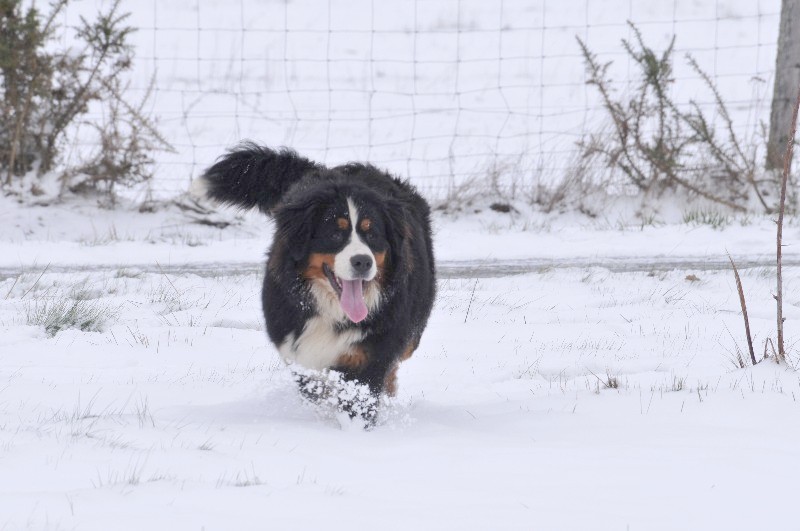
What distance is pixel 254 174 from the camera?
4.84 meters

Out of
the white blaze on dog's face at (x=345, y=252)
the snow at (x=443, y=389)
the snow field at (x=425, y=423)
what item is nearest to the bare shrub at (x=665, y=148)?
the snow at (x=443, y=389)

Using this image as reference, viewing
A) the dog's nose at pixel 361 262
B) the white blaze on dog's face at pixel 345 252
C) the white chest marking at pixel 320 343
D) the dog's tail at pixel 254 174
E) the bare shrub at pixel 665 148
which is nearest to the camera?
the dog's nose at pixel 361 262

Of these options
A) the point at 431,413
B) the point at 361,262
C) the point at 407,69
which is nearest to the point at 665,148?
the point at 431,413

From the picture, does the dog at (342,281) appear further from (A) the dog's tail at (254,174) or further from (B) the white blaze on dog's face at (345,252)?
(A) the dog's tail at (254,174)

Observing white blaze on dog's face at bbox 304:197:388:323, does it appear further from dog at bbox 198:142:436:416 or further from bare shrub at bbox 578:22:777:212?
bare shrub at bbox 578:22:777:212

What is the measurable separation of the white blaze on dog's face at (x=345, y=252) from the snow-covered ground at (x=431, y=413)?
0.48 metres

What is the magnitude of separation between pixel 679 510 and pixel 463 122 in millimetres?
15969

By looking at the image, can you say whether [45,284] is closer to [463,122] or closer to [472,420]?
[472,420]

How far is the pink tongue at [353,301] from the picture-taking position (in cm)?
395

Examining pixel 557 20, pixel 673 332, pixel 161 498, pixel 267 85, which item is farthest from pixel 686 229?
pixel 557 20

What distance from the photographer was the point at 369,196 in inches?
160

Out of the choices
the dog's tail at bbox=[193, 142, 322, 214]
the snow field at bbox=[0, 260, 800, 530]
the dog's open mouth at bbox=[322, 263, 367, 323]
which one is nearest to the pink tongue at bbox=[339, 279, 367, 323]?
the dog's open mouth at bbox=[322, 263, 367, 323]

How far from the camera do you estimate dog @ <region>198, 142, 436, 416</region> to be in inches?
156

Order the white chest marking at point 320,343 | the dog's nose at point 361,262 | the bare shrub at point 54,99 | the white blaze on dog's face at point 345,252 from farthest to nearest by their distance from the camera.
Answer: the bare shrub at point 54,99 < the white chest marking at point 320,343 < the white blaze on dog's face at point 345,252 < the dog's nose at point 361,262
